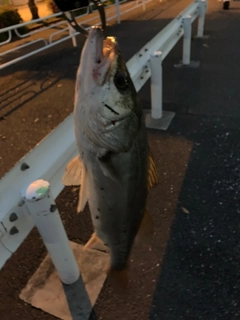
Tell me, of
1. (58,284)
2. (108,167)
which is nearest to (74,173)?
(108,167)

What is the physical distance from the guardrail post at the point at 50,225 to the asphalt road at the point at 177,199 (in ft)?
1.16

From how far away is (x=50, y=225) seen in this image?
89.4 inches

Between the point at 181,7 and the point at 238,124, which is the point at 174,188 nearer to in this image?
the point at 238,124

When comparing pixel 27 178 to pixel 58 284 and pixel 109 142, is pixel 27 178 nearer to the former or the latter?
pixel 109 142

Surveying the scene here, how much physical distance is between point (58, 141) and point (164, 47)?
3836mm

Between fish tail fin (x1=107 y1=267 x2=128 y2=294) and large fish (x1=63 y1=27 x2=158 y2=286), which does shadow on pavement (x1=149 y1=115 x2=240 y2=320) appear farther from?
large fish (x1=63 y1=27 x2=158 y2=286)

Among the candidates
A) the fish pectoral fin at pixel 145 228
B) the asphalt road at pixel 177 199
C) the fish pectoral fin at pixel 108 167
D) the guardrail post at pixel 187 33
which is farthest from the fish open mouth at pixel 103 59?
the guardrail post at pixel 187 33

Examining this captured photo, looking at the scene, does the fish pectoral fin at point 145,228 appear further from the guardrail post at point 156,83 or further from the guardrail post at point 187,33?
the guardrail post at point 187,33

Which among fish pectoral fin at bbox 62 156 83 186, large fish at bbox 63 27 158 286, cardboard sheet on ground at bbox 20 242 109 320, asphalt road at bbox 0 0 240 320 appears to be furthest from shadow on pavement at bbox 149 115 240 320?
fish pectoral fin at bbox 62 156 83 186

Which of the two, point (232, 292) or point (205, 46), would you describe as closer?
point (232, 292)

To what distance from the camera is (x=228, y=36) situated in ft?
30.3

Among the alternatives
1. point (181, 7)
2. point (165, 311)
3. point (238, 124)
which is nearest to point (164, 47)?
point (238, 124)

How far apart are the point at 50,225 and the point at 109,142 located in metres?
1.18

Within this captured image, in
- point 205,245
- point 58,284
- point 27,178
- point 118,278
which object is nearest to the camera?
point 118,278
